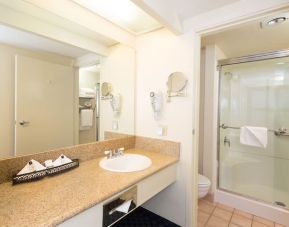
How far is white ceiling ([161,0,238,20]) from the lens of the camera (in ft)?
4.36

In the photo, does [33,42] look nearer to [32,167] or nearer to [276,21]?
[32,167]

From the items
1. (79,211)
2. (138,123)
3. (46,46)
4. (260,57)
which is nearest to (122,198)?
(79,211)

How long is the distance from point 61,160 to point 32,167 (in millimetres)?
186

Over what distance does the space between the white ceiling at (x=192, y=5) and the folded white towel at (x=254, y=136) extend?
1.55 metres

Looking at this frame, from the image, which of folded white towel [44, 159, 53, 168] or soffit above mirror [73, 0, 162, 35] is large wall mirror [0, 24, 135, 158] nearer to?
folded white towel [44, 159, 53, 168]

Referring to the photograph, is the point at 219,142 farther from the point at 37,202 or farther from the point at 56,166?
the point at 37,202

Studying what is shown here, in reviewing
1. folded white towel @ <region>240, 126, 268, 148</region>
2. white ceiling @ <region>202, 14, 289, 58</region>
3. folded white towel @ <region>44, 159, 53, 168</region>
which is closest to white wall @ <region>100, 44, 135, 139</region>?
Answer: folded white towel @ <region>44, 159, 53, 168</region>

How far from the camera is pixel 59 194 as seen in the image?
2.93 ft

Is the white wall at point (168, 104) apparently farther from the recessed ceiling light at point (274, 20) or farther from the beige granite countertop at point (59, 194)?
the recessed ceiling light at point (274, 20)

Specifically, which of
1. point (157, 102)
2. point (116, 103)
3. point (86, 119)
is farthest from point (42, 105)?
point (157, 102)

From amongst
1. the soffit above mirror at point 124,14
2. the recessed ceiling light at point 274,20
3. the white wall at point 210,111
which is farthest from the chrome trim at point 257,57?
the soffit above mirror at point 124,14

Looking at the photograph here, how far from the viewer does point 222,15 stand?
1.38m

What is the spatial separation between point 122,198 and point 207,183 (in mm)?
1338

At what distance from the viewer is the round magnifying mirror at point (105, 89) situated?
1.70 m
